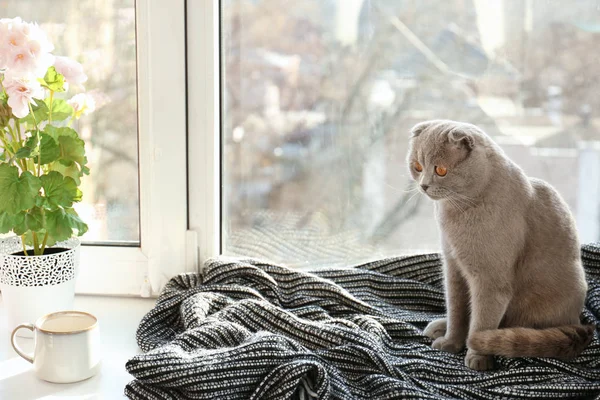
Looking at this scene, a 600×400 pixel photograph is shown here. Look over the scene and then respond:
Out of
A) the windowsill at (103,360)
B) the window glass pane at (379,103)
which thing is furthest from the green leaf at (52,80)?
the windowsill at (103,360)

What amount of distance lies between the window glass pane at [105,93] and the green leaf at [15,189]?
32 centimetres

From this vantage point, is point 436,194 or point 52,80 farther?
point 52,80

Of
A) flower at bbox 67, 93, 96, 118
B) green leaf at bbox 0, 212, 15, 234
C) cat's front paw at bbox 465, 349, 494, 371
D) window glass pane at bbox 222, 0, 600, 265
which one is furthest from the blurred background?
cat's front paw at bbox 465, 349, 494, 371

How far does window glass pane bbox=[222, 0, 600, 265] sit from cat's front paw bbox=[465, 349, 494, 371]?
0.46 m

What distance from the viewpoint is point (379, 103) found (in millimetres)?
1496

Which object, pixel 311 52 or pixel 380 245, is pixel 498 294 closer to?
pixel 380 245

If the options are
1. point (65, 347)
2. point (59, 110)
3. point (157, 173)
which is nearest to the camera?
point (65, 347)

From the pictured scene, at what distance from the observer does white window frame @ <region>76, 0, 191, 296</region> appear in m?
1.42

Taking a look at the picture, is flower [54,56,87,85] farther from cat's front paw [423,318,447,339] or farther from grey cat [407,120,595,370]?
cat's front paw [423,318,447,339]

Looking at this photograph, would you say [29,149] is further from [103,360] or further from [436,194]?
[436,194]

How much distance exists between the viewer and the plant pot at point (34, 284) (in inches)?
49.3

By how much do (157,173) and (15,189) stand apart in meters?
0.34

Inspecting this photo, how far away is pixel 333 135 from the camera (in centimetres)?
152

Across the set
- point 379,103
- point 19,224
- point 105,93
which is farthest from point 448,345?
point 105,93
